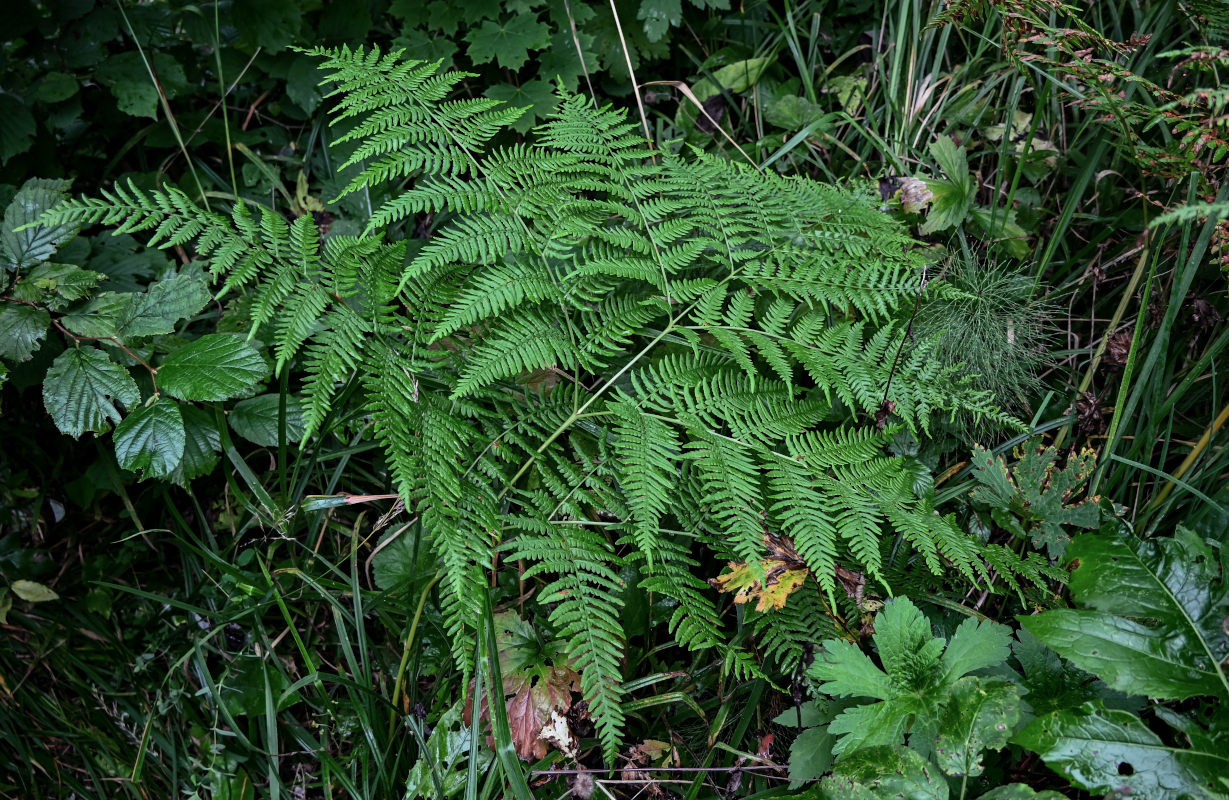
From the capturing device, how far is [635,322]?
6.27 feet

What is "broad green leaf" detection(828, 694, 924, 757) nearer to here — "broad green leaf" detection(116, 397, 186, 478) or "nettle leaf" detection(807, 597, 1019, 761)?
"nettle leaf" detection(807, 597, 1019, 761)

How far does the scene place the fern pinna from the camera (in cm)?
169

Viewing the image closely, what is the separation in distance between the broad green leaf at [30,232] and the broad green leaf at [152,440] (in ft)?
1.73

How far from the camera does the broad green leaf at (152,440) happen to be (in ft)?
6.35

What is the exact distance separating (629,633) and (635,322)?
77cm

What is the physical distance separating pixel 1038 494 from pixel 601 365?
1.09 metres

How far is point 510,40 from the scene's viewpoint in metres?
2.54

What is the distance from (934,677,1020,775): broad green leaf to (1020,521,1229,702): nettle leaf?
0.45 feet

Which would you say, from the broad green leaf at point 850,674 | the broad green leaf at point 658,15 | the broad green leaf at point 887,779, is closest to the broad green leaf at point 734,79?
the broad green leaf at point 658,15

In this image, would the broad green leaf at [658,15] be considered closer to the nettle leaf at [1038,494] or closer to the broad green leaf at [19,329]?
the nettle leaf at [1038,494]

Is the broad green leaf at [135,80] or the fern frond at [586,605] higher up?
the broad green leaf at [135,80]

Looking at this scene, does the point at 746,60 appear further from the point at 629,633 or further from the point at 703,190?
the point at 629,633

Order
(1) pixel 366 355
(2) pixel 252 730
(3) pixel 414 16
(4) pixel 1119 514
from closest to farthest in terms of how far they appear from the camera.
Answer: (4) pixel 1119 514, (1) pixel 366 355, (2) pixel 252 730, (3) pixel 414 16

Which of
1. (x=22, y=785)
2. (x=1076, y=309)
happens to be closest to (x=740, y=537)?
(x=1076, y=309)
